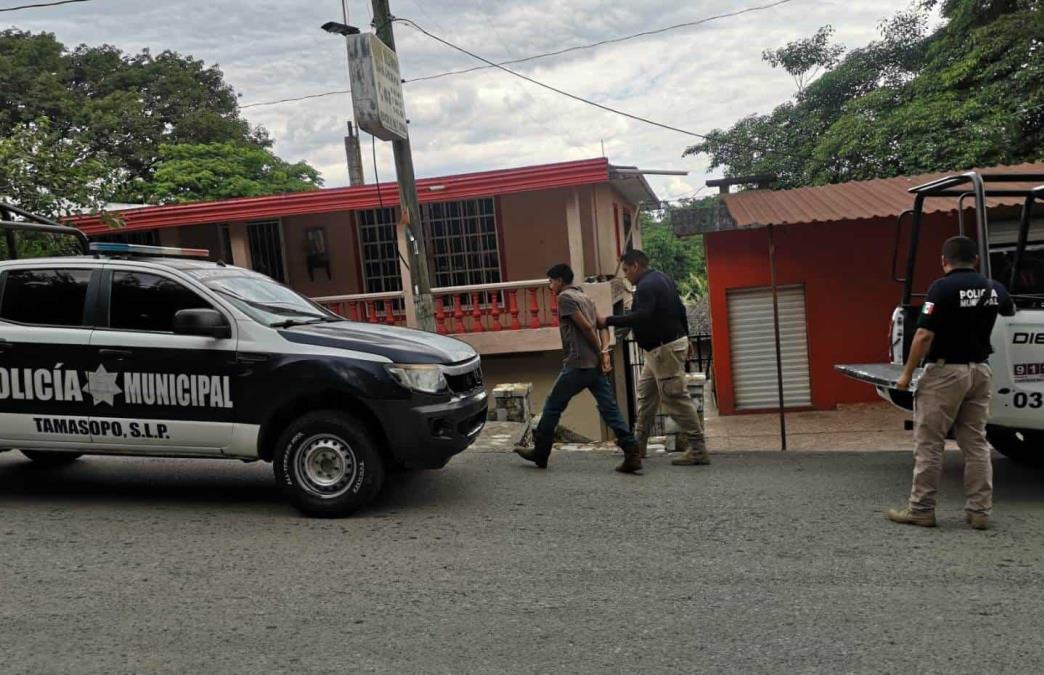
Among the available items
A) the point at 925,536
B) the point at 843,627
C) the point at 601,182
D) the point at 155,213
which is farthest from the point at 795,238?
the point at 155,213

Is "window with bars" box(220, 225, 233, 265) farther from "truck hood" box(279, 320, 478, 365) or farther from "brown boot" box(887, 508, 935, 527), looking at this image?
"brown boot" box(887, 508, 935, 527)

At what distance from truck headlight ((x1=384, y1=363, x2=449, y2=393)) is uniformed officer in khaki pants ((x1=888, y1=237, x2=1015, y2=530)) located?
2834 millimetres

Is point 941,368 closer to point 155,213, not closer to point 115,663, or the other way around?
point 115,663

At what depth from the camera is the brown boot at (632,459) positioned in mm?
6633

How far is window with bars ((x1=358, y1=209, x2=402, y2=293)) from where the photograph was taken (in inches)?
610

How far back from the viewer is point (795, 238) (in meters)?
12.5

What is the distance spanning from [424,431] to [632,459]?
2.10 metres

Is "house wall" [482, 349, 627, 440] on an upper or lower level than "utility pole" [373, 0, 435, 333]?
lower

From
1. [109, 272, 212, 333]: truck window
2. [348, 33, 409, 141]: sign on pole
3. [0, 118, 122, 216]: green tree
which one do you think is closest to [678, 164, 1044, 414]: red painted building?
[348, 33, 409, 141]: sign on pole

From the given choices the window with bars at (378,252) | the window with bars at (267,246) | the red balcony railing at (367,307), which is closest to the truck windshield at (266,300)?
the red balcony railing at (367,307)

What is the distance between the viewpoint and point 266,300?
580 cm

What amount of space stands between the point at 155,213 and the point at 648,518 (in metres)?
12.4

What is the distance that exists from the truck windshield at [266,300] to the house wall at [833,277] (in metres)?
7.90

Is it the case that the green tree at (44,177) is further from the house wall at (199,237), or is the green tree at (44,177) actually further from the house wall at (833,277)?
the house wall at (833,277)
